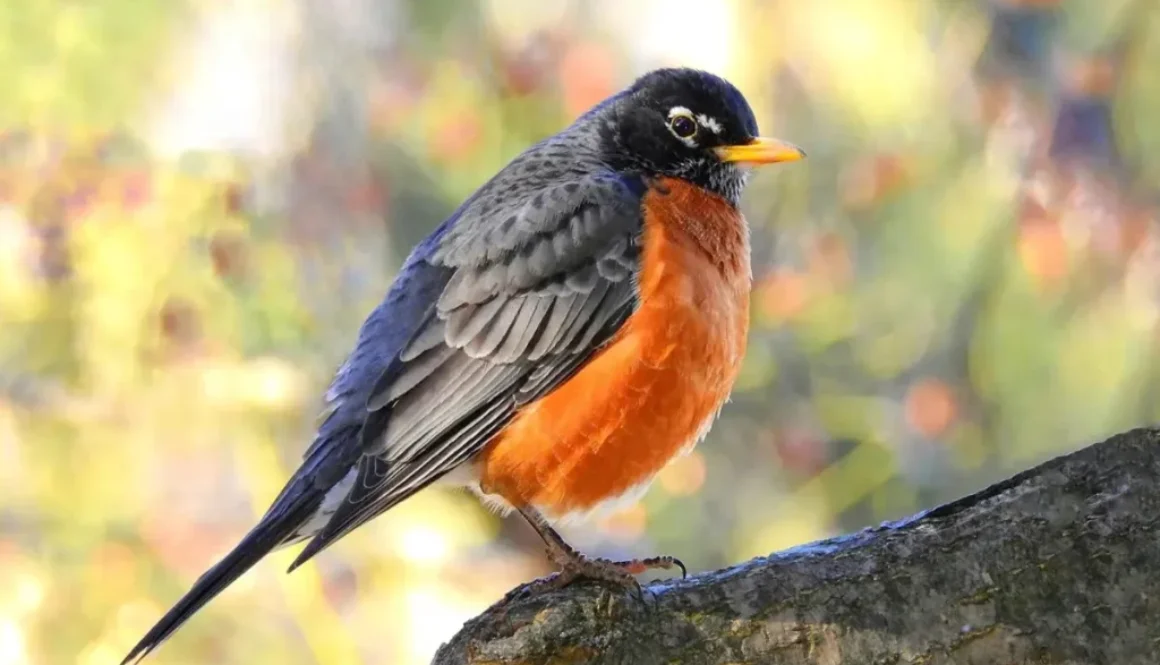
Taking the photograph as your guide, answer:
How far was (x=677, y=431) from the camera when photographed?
192 centimetres

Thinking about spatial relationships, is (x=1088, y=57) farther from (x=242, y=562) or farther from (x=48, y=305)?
(x=48, y=305)

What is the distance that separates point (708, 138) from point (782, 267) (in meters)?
1.57

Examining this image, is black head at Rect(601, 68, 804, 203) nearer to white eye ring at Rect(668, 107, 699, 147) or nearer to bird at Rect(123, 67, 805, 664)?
white eye ring at Rect(668, 107, 699, 147)

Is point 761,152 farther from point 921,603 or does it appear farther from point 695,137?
point 921,603

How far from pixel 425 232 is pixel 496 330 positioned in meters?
1.76

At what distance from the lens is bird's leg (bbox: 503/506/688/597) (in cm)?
153

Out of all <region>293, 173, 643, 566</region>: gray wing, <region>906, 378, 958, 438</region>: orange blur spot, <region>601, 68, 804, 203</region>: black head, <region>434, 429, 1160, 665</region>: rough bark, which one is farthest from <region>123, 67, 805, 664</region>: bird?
<region>906, 378, 958, 438</region>: orange blur spot

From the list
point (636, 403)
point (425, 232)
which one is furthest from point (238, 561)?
point (425, 232)

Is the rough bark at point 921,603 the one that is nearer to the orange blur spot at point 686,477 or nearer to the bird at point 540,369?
the bird at point 540,369

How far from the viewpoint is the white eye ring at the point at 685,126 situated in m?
2.28

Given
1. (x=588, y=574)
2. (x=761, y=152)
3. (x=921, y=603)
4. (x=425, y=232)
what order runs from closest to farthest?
(x=921, y=603) < (x=588, y=574) < (x=761, y=152) < (x=425, y=232)

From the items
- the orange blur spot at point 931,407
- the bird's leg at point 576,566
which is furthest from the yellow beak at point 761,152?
the orange blur spot at point 931,407

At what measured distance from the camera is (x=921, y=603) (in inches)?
55.1

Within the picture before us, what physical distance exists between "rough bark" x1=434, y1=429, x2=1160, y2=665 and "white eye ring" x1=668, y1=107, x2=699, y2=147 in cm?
108
